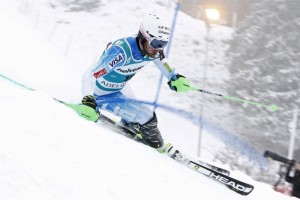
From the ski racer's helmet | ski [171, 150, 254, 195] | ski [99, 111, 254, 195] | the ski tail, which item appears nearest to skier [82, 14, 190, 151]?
the ski racer's helmet

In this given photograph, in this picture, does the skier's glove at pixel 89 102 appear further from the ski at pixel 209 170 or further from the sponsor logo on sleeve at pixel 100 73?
the ski at pixel 209 170

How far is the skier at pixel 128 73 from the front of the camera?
6117 millimetres

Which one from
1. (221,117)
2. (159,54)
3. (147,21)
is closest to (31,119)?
(147,21)

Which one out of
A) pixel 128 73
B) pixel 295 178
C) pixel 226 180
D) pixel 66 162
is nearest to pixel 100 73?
pixel 128 73

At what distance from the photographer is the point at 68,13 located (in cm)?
3566

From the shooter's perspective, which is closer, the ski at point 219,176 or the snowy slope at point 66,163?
the snowy slope at point 66,163

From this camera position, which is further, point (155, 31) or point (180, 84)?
point (180, 84)

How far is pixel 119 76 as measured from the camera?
651cm

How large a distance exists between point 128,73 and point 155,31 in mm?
894

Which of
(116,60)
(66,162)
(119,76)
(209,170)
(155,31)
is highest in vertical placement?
(155,31)

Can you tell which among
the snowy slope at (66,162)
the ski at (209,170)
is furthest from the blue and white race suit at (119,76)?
the snowy slope at (66,162)

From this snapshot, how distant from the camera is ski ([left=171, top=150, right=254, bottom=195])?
5.95 m

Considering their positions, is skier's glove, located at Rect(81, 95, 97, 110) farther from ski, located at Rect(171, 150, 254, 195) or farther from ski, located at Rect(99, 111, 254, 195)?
ski, located at Rect(171, 150, 254, 195)

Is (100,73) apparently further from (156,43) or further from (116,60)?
(156,43)
